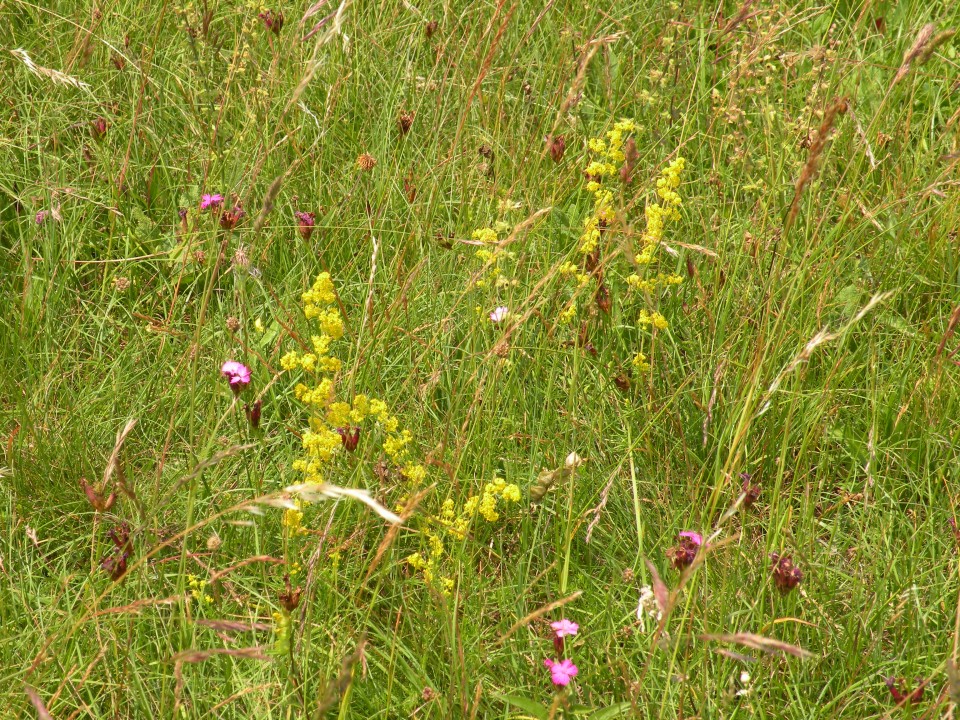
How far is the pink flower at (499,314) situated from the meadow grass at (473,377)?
1.1 inches

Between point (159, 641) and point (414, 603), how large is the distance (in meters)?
0.42

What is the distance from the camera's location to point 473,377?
6.16 ft

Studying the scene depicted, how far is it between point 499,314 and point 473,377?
250 mm

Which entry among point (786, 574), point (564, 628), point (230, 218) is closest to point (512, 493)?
point (564, 628)

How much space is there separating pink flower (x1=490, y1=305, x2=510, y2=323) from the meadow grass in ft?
0.09

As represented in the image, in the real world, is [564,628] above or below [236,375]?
below

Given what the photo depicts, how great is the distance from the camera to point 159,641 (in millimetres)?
1647

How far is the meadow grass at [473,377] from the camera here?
1577 mm

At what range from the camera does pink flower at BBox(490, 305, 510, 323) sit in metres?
2.00

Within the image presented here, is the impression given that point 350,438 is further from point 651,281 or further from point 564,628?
point 651,281

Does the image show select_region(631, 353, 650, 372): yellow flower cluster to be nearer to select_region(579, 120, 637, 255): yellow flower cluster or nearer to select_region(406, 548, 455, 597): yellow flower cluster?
select_region(579, 120, 637, 255): yellow flower cluster

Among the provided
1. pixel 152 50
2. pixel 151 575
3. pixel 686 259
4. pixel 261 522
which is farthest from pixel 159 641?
pixel 152 50

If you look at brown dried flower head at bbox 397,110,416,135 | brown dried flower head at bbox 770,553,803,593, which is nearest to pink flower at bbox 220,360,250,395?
brown dried flower head at bbox 770,553,803,593

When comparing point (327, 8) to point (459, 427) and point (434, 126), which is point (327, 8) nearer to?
point (434, 126)
